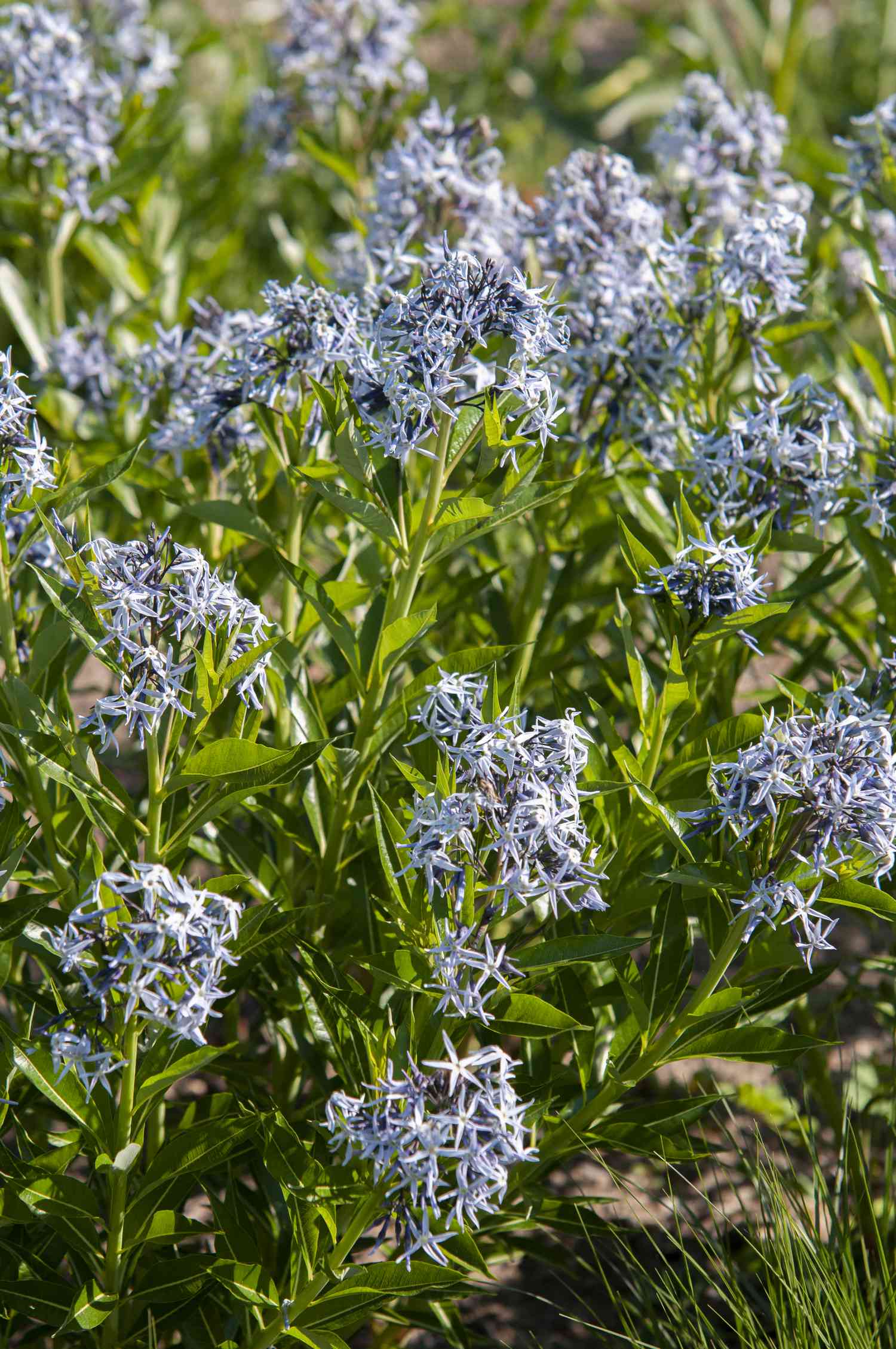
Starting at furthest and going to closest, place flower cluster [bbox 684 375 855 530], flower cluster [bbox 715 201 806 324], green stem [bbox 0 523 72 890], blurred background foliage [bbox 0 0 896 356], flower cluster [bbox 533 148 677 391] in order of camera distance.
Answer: blurred background foliage [bbox 0 0 896 356] < flower cluster [bbox 533 148 677 391] < flower cluster [bbox 715 201 806 324] < flower cluster [bbox 684 375 855 530] < green stem [bbox 0 523 72 890]

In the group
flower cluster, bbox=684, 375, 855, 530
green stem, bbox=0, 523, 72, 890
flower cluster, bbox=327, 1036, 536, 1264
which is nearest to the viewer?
flower cluster, bbox=327, 1036, 536, 1264

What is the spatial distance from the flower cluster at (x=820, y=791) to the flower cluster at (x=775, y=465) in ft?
1.96

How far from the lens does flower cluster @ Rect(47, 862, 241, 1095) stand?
5.20ft

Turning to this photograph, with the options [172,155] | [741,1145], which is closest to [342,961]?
[741,1145]

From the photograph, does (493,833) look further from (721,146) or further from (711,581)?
(721,146)

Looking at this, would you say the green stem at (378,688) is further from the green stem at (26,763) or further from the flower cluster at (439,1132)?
the flower cluster at (439,1132)

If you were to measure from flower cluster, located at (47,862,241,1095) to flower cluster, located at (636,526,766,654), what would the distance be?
2.74ft

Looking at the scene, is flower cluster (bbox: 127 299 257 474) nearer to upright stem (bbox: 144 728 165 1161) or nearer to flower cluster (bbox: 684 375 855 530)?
upright stem (bbox: 144 728 165 1161)

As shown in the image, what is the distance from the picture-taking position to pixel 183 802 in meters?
2.16

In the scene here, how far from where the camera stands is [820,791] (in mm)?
1693

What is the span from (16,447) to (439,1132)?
1175mm

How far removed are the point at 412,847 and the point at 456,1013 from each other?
9.1 inches

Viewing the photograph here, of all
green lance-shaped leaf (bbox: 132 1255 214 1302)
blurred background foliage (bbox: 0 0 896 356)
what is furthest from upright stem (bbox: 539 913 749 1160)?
blurred background foliage (bbox: 0 0 896 356)

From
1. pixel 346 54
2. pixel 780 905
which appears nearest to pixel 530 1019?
pixel 780 905
